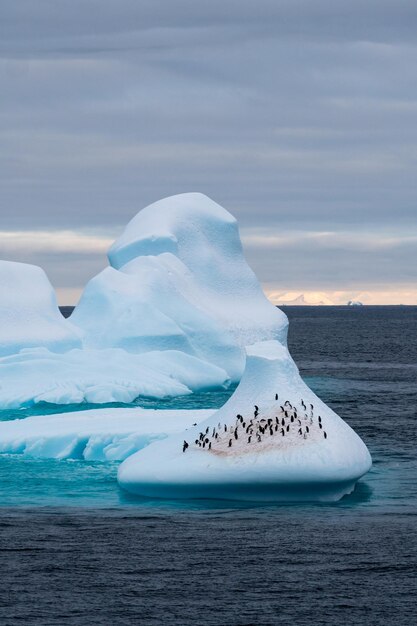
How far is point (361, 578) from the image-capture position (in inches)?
797

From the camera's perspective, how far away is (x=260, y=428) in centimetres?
2675

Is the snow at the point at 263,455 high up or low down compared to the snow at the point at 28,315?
down

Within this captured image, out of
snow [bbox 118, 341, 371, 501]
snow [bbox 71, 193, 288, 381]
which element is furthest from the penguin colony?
snow [bbox 71, 193, 288, 381]

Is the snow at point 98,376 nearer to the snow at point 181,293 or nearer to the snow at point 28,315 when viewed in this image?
the snow at point 28,315

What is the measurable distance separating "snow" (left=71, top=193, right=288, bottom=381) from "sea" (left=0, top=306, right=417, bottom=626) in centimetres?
2177

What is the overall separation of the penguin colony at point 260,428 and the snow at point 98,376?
63.4 feet

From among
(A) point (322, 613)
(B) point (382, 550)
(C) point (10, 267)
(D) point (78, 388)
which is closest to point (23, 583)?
(A) point (322, 613)

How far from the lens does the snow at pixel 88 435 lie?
32.8m

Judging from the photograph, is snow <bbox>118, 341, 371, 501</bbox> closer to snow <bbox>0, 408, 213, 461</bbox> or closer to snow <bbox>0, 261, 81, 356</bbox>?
snow <bbox>0, 408, 213, 461</bbox>

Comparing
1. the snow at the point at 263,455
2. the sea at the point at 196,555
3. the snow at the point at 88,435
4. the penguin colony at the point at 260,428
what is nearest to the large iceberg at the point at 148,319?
the snow at the point at 88,435

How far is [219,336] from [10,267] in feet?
34.1

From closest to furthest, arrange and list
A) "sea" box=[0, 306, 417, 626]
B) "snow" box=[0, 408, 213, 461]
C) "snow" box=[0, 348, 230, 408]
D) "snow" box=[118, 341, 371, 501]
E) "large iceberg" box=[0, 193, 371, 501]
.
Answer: "sea" box=[0, 306, 417, 626] < "snow" box=[118, 341, 371, 501] < "large iceberg" box=[0, 193, 371, 501] < "snow" box=[0, 408, 213, 461] < "snow" box=[0, 348, 230, 408]

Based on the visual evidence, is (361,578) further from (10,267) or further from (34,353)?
(10,267)

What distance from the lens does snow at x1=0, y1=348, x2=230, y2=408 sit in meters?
46.0
